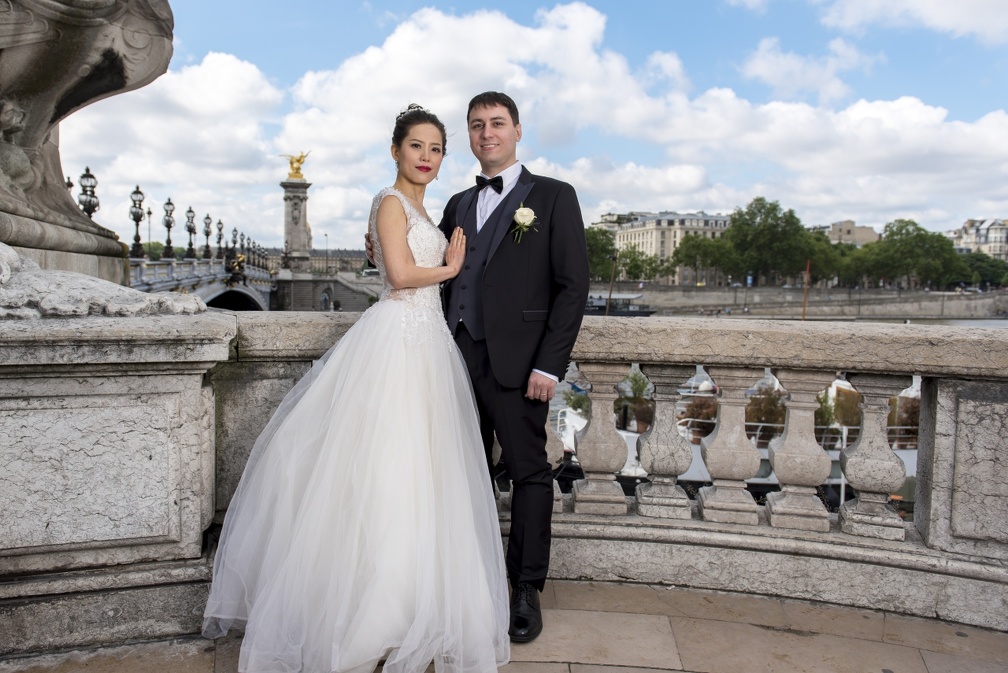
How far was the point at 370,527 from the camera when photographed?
220cm

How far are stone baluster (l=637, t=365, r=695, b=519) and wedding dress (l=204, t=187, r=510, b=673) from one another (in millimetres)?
809

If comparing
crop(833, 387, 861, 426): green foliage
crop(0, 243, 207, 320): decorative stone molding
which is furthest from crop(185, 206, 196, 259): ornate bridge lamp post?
crop(0, 243, 207, 320): decorative stone molding

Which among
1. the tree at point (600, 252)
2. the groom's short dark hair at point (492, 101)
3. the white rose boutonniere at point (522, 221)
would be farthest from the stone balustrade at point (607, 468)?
the tree at point (600, 252)

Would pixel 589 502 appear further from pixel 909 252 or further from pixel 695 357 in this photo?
pixel 909 252

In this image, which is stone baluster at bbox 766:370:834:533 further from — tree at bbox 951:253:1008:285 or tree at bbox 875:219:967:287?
tree at bbox 951:253:1008:285

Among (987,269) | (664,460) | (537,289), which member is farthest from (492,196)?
(987,269)

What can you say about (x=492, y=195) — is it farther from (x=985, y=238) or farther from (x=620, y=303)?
(x=985, y=238)

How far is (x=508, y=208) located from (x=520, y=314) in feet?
1.30

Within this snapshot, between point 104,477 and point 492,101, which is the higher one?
point 492,101

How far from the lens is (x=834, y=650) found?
2432 millimetres

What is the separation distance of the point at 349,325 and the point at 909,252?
357 feet

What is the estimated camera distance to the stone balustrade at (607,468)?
2270 millimetres

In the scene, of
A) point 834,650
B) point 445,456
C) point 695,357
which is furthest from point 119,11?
point 834,650

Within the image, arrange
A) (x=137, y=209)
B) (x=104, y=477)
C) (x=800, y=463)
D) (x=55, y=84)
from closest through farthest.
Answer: (x=104, y=477) < (x=800, y=463) < (x=55, y=84) < (x=137, y=209)
